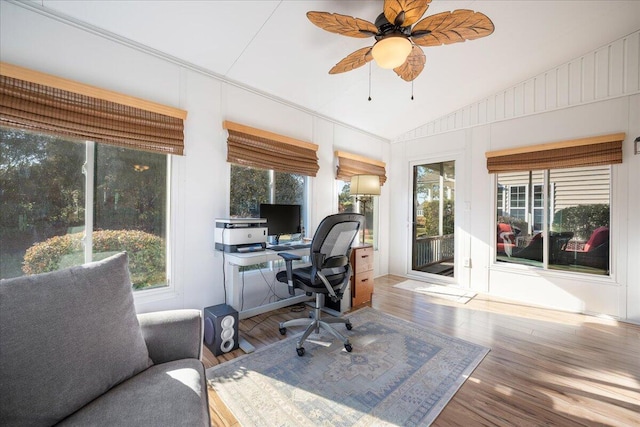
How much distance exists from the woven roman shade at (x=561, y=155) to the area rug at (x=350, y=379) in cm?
258

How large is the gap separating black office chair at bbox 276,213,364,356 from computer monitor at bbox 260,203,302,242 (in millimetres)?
683

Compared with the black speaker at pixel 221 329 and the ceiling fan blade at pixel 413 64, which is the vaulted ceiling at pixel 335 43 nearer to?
the ceiling fan blade at pixel 413 64

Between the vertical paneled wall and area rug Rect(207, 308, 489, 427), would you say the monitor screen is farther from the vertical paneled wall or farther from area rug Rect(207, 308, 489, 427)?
the vertical paneled wall

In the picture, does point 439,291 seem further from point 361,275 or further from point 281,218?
point 281,218

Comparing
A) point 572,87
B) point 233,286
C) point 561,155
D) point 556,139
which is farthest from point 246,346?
point 572,87

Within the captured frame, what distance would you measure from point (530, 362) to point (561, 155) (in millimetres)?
2625

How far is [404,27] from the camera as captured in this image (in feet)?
6.11

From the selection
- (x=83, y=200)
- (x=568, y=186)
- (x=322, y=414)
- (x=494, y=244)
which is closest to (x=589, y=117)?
(x=568, y=186)

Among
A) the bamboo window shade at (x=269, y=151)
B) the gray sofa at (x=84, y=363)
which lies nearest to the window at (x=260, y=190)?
the bamboo window shade at (x=269, y=151)

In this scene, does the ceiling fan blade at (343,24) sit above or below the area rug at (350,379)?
above

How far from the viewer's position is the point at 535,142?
11.7 feet

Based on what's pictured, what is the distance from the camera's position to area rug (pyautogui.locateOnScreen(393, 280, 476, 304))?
145 inches

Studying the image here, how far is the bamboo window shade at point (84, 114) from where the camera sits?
1.77 meters

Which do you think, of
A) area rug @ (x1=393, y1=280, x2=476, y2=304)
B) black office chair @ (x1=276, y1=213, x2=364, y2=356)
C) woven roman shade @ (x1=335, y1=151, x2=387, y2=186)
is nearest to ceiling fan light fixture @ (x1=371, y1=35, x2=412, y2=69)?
black office chair @ (x1=276, y1=213, x2=364, y2=356)
